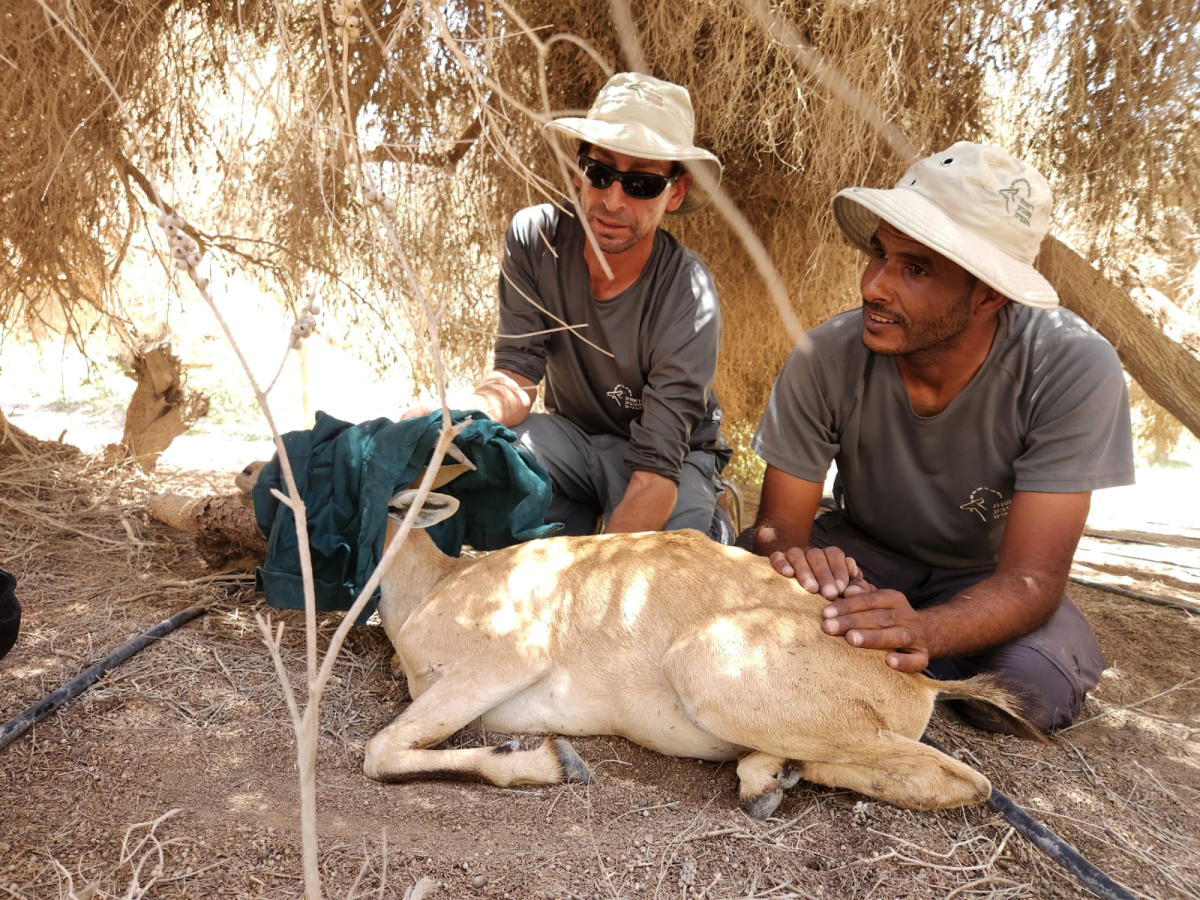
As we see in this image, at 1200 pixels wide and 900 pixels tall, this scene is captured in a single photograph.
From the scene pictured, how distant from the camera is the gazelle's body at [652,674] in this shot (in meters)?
2.41

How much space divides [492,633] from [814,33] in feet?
10.7

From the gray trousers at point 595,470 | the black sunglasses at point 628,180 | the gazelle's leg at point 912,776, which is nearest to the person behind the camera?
the gazelle's leg at point 912,776

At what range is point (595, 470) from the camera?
13.9 feet

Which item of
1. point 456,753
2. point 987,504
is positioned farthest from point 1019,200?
point 456,753

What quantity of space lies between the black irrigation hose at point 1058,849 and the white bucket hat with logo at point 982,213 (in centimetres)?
142

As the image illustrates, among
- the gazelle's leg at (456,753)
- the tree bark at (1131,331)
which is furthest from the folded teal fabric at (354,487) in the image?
the tree bark at (1131,331)

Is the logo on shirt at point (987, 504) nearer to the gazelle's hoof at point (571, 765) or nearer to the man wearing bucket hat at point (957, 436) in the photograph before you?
the man wearing bucket hat at point (957, 436)

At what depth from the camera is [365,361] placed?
277 inches

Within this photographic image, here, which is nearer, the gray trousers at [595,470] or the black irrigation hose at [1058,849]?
the black irrigation hose at [1058,849]

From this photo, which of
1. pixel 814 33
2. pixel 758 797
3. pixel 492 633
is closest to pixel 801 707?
pixel 758 797

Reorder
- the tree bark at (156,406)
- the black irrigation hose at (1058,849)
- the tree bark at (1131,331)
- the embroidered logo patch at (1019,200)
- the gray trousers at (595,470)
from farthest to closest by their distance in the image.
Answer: the tree bark at (156,406), the tree bark at (1131,331), the gray trousers at (595,470), the embroidered logo patch at (1019,200), the black irrigation hose at (1058,849)

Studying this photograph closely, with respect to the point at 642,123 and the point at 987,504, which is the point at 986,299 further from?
the point at 642,123

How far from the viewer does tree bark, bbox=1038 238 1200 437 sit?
4.49m

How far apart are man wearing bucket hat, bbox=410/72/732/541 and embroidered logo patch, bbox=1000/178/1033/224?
1237 mm
